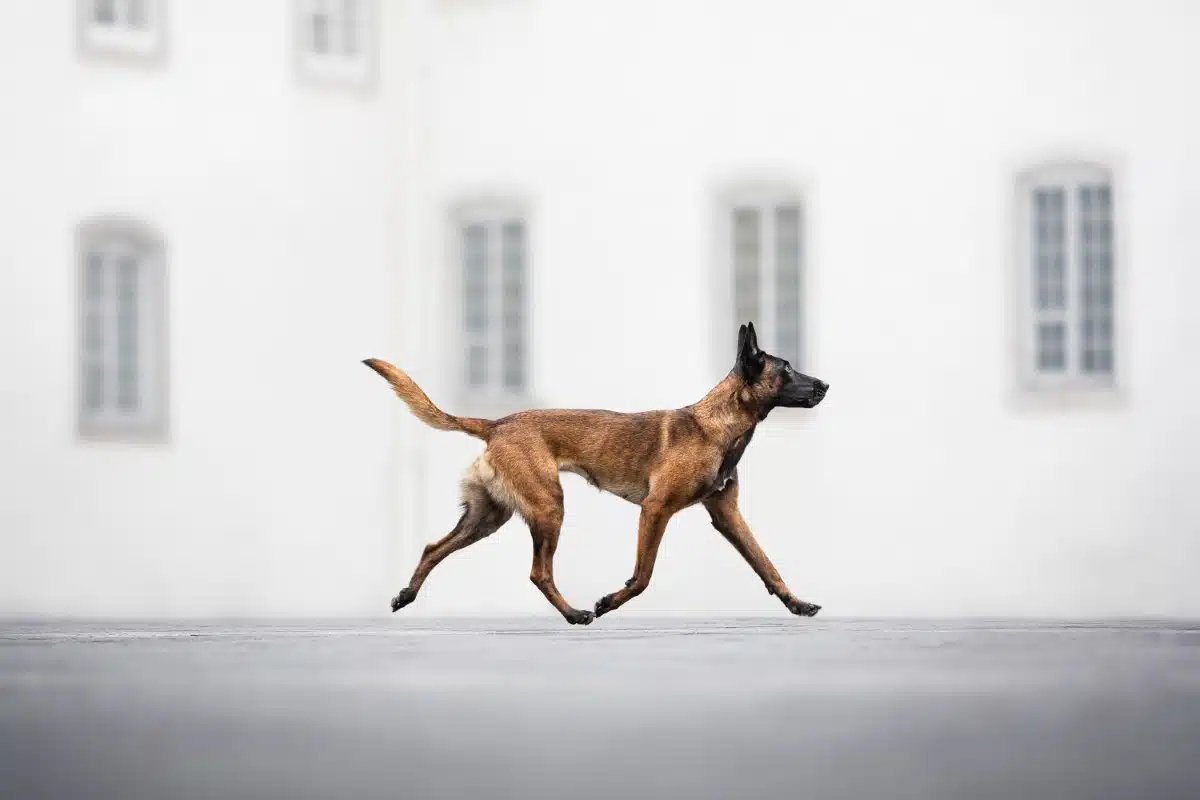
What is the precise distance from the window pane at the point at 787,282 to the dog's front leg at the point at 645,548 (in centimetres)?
759

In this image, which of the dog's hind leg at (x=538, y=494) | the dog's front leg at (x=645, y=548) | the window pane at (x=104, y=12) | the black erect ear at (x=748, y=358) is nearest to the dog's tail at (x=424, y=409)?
the dog's hind leg at (x=538, y=494)

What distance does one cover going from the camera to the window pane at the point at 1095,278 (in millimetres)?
19531

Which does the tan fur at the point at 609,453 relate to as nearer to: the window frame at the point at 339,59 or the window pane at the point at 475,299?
the window pane at the point at 475,299

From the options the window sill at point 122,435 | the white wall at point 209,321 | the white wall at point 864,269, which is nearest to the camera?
the white wall at point 864,269

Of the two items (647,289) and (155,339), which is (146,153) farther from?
(647,289)

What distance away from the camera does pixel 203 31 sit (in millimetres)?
22047

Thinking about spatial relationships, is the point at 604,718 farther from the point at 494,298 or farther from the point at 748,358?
the point at 494,298

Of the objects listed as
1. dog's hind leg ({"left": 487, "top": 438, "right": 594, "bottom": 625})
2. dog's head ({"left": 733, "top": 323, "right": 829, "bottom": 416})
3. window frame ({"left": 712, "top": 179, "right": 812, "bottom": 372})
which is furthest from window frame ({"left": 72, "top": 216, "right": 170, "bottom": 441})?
dog's head ({"left": 733, "top": 323, "right": 829, "bottom": 416})

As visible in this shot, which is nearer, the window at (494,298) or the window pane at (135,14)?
the window pane at (135,14)

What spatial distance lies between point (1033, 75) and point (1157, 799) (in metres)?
14.1

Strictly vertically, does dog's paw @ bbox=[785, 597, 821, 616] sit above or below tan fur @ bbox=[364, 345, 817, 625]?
below

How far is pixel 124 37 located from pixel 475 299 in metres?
3.95

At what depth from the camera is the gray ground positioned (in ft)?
21.7

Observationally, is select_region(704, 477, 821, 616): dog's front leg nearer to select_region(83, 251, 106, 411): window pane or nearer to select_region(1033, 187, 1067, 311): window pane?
select_region(1033, 187, 1067, 311): window pane
